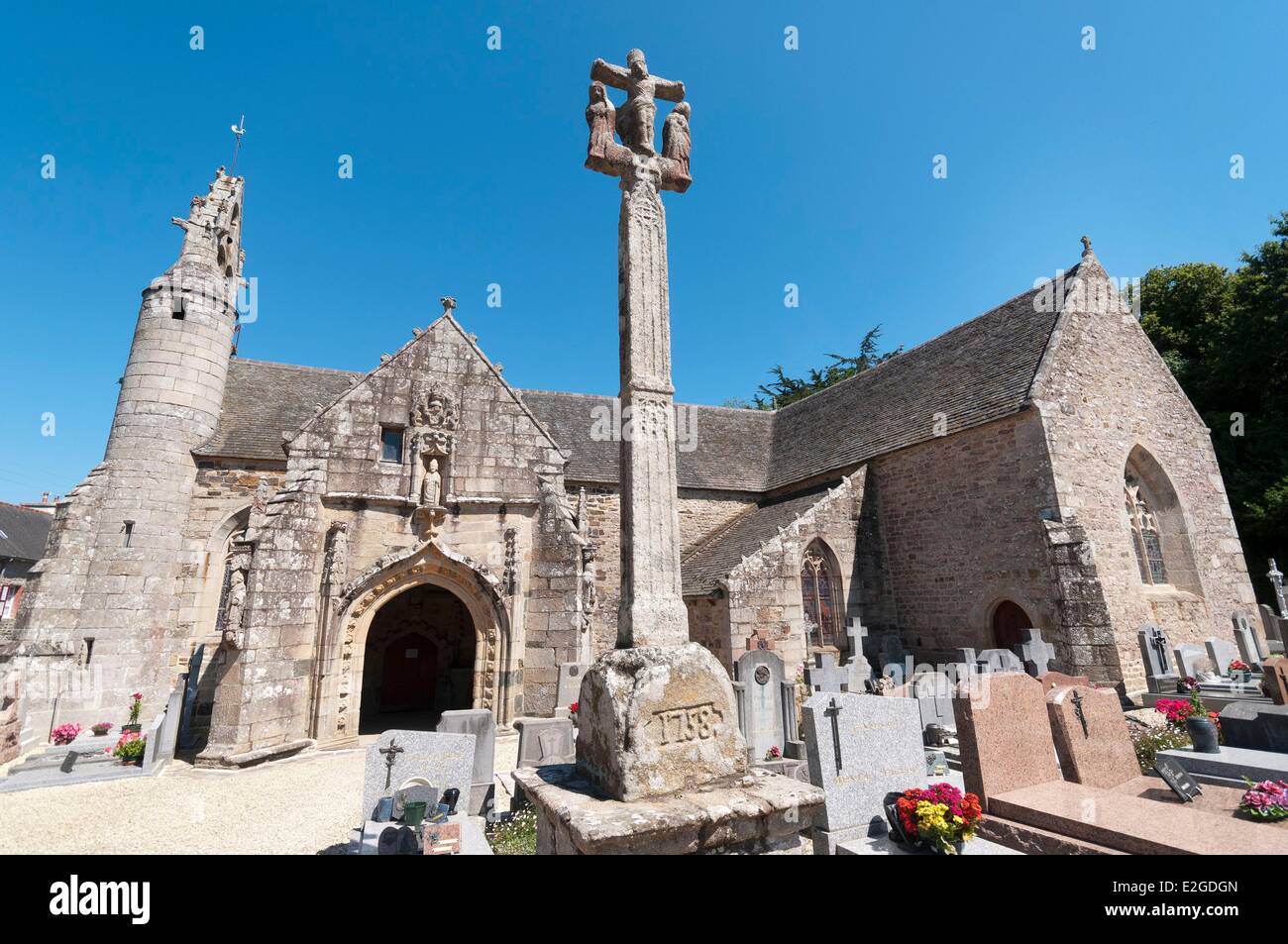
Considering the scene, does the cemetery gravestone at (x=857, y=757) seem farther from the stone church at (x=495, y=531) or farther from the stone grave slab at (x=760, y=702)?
the stone church at (x=495, y=531)

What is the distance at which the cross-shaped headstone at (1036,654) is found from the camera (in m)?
10.3

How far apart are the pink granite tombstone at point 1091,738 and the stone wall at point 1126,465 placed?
5.30 metres

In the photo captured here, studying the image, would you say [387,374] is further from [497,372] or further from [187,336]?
[187,336]

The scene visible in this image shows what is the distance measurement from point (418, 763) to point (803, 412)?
18.1 m

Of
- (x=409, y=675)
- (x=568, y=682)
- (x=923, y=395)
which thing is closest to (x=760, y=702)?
(x=568, y=682)

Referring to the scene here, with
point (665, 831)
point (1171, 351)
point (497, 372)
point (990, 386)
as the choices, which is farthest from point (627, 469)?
point (1171, 351)

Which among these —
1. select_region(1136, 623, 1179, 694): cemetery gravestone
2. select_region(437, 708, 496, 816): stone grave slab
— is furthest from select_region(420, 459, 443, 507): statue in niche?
select_region(1136, 623, 1179, 694): cemetery gravestone

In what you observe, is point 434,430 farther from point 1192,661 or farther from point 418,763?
point 1192,661

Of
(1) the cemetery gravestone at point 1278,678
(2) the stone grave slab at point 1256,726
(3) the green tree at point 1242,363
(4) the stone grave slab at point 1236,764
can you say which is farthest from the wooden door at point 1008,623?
(3) the green tree at point 1242,363

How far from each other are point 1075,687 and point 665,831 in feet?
18.9

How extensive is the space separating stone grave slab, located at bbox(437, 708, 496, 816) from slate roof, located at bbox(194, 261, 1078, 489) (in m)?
9.36

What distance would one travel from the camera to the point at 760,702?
840cm

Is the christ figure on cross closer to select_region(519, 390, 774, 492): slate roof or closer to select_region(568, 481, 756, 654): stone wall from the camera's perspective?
select_region(568, 481, 756, 654): stone wall

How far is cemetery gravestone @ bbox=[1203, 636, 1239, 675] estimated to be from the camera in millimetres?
11156
